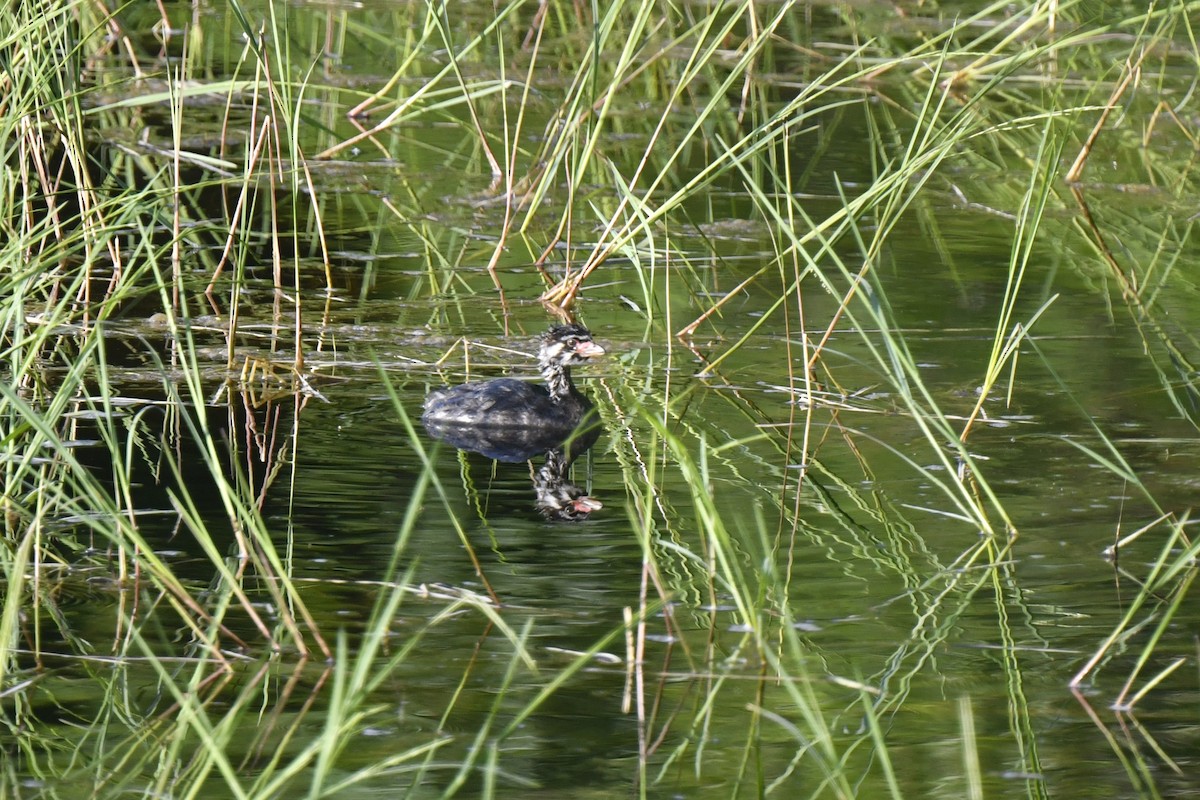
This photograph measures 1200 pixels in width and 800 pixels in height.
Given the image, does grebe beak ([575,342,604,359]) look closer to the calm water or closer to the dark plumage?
the dark plumage

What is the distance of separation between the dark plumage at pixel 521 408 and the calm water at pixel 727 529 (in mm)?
143

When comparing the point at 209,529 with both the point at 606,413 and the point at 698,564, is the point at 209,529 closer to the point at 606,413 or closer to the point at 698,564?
the point at 698,564

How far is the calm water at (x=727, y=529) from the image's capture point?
12.8 ft

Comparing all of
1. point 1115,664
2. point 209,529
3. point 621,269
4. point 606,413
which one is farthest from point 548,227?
point 1115,664

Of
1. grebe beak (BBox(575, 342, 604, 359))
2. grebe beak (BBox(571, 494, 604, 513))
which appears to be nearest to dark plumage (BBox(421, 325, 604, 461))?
grebe beak (BBox(575, 342, 604, 359))

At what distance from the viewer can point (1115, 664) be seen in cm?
438

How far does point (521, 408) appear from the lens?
21.2 ft

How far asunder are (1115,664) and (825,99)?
8133 mm

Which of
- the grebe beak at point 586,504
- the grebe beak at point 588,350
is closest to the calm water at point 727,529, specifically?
the grebe beak at point 586,504

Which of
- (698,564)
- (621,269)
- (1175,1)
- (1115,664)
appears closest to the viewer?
(1115,664)

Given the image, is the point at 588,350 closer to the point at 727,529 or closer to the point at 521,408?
the point at 521,408

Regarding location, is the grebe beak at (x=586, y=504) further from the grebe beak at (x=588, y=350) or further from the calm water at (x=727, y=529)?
the grebe beak at (x=588, y=350)

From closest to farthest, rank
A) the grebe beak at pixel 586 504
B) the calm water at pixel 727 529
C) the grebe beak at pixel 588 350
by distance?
the calm water at pixel 727 529 < the grebe beak at pixel 586 504 < the grebe beak at pixel 588 350

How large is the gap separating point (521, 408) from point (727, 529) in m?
1.40
